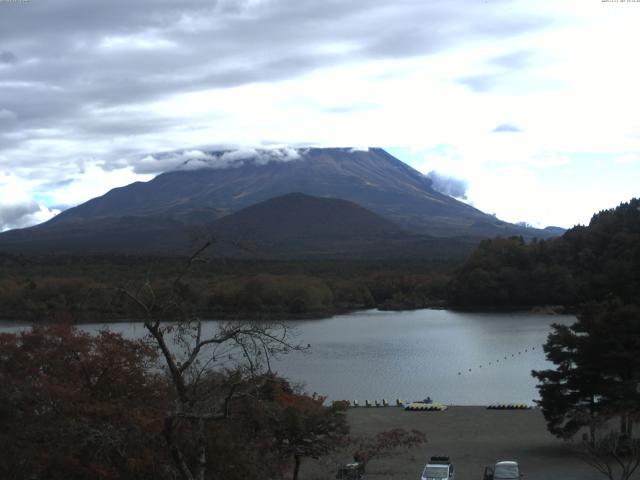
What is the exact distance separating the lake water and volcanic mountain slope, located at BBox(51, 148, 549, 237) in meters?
90.7

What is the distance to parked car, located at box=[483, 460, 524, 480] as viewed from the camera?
13000 millimetres

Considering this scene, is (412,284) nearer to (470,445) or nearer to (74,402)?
(470,445)

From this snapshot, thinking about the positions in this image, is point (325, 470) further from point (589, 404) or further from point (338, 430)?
point (589, 404)

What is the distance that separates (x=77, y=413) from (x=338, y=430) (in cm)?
568

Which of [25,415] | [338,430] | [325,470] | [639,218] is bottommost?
[325,470]

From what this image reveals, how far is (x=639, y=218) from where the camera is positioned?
52219mm

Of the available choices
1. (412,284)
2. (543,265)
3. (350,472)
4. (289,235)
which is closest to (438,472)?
(350,472)

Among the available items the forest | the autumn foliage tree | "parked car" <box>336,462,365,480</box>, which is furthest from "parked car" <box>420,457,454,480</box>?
the forest

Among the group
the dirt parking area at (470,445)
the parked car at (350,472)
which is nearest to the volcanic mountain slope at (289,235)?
the dirt parking area at (470,445)

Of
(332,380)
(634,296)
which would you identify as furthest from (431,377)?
(634,296)

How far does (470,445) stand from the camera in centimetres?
1684

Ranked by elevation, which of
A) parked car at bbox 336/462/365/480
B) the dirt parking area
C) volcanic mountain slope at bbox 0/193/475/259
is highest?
volcanic mountain slope at bbox 0/193/475/259

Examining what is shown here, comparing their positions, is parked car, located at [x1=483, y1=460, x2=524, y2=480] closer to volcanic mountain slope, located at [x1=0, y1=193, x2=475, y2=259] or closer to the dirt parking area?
the dirt parking area

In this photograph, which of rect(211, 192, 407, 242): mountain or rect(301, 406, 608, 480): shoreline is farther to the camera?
rect(211, 192, 407, 242): mountain
